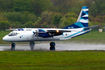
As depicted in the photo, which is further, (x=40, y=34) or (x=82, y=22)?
(x=82, y=22)

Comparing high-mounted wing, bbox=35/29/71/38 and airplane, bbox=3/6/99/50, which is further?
high-mounted wing, bbox=35/29/71/38

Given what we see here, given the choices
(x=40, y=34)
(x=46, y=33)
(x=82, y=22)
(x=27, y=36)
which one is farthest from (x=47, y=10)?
(x=27, y=36)

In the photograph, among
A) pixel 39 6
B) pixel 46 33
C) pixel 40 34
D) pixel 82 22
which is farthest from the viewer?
pixel 39 6

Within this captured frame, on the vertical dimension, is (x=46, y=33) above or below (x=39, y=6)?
below

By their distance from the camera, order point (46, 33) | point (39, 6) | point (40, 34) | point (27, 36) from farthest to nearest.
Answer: point (39, 6) → point (46, 33) → point (40, 34) → point (27, 36)

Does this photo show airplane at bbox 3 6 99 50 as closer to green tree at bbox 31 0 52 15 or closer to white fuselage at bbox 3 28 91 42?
white fuselage at bbox 3 28 91 42

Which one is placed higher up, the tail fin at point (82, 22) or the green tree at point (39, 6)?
the green tree at point (39, 6)

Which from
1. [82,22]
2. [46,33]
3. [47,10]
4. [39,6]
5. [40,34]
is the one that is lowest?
[40,34]

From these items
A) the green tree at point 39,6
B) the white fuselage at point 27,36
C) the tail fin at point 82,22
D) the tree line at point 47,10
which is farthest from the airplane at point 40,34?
the green tree at point 39,6

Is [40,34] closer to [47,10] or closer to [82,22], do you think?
[82,22]

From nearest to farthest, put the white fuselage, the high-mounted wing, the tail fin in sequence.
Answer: the white fuselage → the high-mounted wing → the tail fin

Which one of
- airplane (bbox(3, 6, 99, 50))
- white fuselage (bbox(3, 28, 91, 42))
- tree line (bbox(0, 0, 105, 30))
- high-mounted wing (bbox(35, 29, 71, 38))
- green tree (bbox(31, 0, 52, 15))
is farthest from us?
green tree (bbox(31, 0, 52, 15))

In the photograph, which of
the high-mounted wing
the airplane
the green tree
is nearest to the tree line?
the green tree

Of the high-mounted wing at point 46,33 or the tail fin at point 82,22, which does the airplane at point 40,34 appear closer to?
the high-mounted wing at point 46,33
